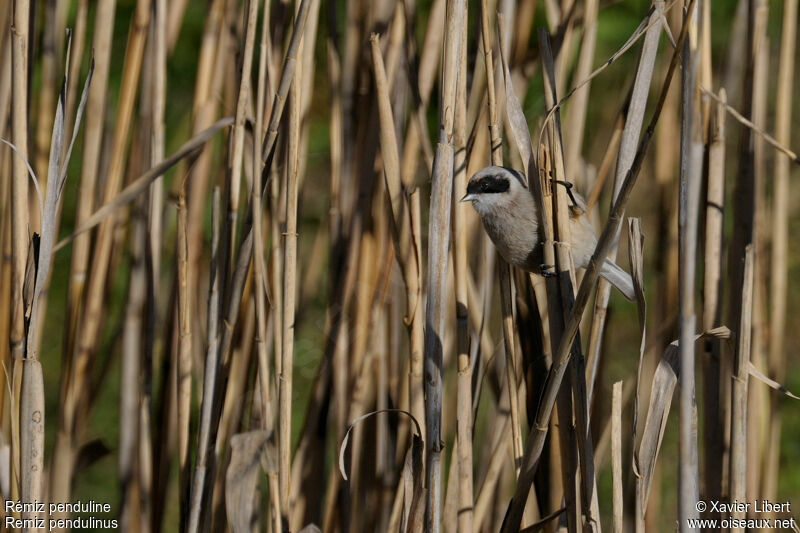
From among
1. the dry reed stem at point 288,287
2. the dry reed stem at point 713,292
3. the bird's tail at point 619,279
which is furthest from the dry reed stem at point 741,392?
the dry reed stem at point 288,287

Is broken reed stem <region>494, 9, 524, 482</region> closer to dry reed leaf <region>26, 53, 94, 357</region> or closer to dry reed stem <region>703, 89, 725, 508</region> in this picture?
dry reed stem <region>703, 89, 725, 508</region>

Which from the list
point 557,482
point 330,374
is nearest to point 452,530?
point 557,482

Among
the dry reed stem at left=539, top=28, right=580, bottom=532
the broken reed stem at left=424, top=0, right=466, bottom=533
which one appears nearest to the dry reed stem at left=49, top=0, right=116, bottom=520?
the broken reed stem at left=424, top=0, right=466, bottom=533

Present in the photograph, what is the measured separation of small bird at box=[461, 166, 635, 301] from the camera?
1.23 metres

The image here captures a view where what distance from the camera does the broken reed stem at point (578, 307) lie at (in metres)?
0.80

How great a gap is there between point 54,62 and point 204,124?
0.95 ft

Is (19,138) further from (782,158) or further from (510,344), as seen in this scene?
(782,158)

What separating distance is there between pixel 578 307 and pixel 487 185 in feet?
1.77

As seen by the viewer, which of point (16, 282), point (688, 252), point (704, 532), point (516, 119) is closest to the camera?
point (688, 252)

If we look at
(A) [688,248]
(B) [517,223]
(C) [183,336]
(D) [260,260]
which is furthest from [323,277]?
(A) [688,248]

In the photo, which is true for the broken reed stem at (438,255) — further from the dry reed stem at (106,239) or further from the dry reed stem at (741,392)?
the dry reed stem at (106,239)

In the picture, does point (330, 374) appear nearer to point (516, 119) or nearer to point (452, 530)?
point (452, 530)

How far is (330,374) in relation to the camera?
4.38 ft

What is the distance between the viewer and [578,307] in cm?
83
